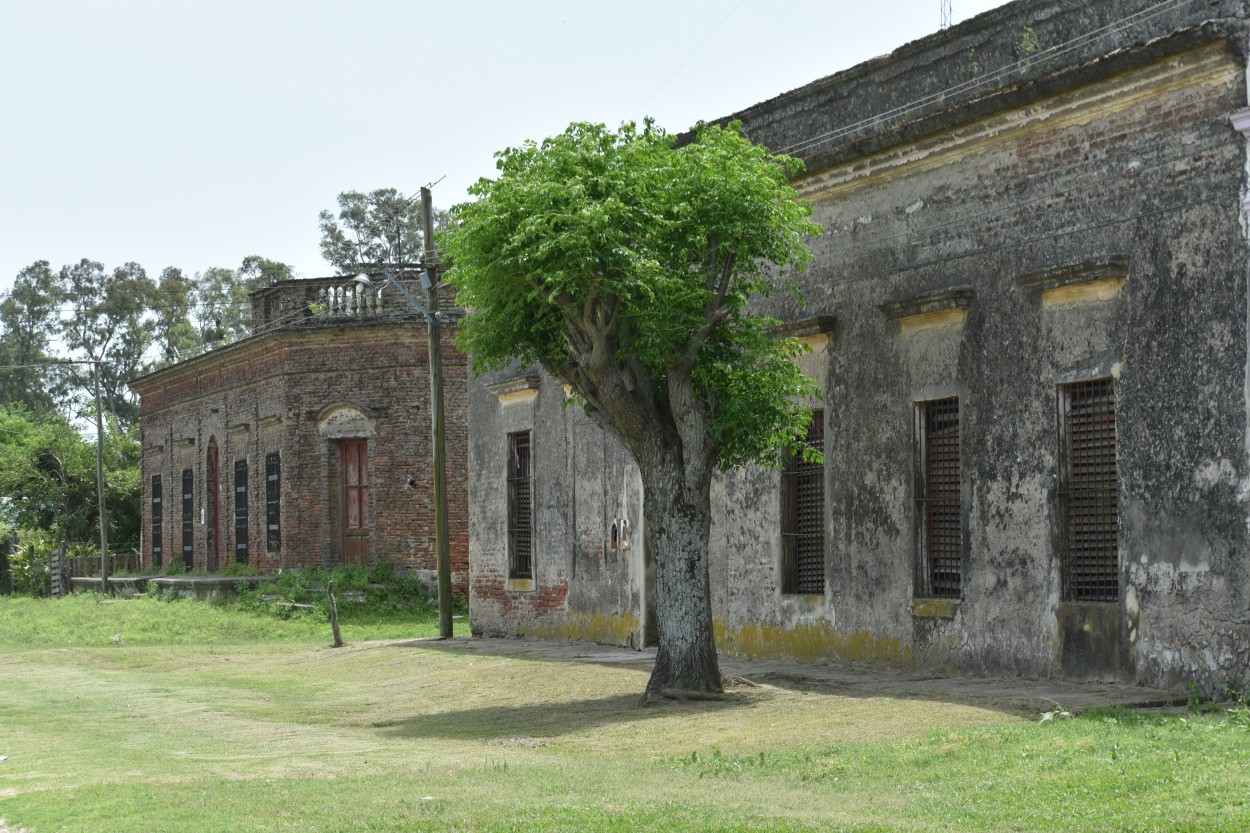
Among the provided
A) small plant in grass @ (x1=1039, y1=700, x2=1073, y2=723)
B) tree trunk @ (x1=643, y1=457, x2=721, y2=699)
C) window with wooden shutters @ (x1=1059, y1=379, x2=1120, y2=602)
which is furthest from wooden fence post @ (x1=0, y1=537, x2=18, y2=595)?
small plant in grass @ (x1=1039, y1=700, x2=1073, y2=723)

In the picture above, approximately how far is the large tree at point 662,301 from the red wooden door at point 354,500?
1638 cm

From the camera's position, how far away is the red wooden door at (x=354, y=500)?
3011cm

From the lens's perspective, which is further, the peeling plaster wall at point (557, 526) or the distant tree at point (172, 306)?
the distant tree at point (172, 306)

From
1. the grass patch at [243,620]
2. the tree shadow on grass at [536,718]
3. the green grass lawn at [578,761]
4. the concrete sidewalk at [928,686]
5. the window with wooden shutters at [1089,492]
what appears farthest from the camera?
the grass patch at [243,620]

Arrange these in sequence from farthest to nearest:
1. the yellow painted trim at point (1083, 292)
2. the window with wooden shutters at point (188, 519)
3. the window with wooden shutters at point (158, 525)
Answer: the window with wooden shutters at point (158, 525), the window with wooden shutters at point (188, 519), the yellow painted trim at point (1083, 292)

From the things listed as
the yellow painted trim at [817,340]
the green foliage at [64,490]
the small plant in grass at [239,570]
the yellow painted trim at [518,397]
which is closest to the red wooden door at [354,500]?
the small plant in grass at [239,570]

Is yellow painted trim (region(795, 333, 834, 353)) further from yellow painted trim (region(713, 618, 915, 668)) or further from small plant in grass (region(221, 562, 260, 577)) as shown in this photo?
small plant in grass (region(221, 562, 260, 577))

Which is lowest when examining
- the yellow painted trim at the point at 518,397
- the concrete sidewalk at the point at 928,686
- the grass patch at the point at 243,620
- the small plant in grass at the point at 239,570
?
the grass patch at the point at 243,620

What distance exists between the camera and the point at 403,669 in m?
18.8

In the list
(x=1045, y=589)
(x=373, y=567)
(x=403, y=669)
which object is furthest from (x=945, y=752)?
(x=373, y=567)

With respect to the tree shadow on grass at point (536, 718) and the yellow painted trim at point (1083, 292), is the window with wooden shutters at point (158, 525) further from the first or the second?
the yellow painted trim at point (1083, 292)

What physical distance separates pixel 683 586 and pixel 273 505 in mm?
19277

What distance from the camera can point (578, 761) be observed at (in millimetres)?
10492

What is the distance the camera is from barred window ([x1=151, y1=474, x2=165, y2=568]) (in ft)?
124
